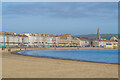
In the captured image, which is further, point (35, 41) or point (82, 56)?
point (35, 41)

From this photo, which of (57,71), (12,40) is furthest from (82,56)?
(12,40)

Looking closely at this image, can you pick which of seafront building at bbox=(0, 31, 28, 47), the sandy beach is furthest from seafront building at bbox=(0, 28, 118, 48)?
the sandy beach

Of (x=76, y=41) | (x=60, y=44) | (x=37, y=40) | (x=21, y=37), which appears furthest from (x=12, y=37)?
(x=76, y=41)

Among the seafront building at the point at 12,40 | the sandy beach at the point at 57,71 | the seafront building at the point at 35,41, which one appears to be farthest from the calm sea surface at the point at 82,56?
the seafront building at the point at 12,40

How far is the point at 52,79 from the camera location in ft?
26.7

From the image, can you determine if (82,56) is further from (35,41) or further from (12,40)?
(35,41)

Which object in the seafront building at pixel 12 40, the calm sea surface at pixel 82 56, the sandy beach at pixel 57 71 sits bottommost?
the calm sea surface at pixel 82 56

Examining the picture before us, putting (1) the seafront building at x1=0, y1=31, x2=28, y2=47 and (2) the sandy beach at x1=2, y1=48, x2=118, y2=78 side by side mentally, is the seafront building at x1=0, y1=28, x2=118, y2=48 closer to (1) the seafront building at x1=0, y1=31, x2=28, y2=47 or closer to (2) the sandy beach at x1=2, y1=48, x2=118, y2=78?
(1) the seafront building at x1=0, y1=31, x2=28, y2=47

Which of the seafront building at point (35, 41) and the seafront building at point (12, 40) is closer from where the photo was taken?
the seafront building at point (12, 40)

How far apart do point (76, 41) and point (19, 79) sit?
476 ft

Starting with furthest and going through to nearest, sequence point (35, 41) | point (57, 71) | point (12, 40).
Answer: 1. point (35, 41)
2. point (12, 40)
3. point (57, 71)

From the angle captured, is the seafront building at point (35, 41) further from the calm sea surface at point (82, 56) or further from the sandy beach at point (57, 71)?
the sandy beach at point (57, 71)

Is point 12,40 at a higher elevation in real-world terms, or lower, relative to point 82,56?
higher

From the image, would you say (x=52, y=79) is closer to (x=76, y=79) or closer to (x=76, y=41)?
(x=76, y=79)
